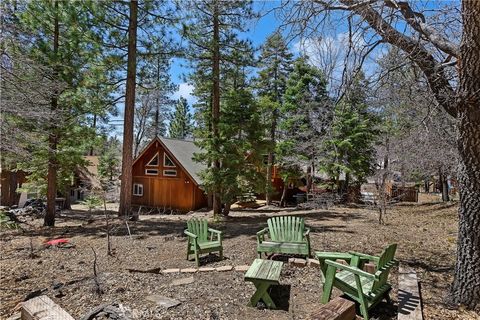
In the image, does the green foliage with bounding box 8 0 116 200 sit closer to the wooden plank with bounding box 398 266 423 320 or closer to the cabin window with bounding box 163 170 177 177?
the cabin window with bounding box 163 170 177 177

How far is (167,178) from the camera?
19.9m

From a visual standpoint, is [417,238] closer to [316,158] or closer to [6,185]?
[316,158]

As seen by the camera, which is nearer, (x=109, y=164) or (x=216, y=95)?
(x=216, y=95)

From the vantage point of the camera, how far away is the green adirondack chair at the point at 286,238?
5.42m

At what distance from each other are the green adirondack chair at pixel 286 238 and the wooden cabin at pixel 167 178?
507 inches

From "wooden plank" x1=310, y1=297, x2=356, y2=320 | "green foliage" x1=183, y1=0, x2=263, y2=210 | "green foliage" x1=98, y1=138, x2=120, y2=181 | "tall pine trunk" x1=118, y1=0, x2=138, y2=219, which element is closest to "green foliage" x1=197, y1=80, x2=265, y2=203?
"green foliage" x1=183, y1=0, x2=263, y2=210

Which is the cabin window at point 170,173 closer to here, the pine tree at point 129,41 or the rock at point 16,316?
the pine tree at point 129,41

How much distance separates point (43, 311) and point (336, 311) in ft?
10.0

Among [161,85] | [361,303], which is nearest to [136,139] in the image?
[161,85]

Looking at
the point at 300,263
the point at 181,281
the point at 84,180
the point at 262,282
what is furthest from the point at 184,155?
the point at 262,282

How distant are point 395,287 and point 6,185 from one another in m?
24.5

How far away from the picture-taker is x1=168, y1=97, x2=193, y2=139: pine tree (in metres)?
38.8

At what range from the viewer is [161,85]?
12.6 meters

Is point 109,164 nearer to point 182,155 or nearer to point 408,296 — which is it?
point 182,155
